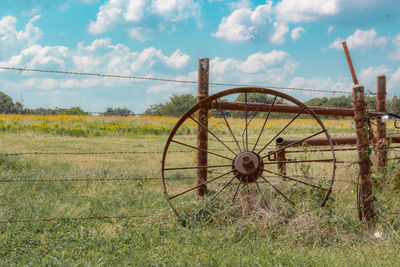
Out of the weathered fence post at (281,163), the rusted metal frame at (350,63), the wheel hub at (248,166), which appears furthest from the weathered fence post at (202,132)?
the rusted metal frame at (350,63)

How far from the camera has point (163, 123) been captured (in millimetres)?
17219

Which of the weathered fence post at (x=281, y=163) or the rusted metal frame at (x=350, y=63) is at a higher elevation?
the rusted metal frame at (x=350, y=63)

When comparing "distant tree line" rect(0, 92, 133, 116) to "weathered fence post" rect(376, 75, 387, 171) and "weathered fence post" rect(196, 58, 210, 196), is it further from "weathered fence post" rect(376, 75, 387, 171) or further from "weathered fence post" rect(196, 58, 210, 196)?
"weathered fence post" rect(376, 75, 387, 171)

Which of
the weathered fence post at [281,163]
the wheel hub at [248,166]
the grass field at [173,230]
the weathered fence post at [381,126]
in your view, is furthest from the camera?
the weathered fence post at [381,126]

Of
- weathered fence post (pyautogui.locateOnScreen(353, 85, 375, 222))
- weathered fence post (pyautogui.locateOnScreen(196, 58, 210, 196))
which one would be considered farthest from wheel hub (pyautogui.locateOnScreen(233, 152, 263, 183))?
weathered fence post (pyautogui.locateOnScreen(353, 85, 375, 222))

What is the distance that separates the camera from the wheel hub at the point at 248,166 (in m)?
4.47

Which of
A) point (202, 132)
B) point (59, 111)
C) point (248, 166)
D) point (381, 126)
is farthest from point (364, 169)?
point (59, 111)

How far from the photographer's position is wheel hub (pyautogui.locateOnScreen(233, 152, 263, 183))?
176 inches

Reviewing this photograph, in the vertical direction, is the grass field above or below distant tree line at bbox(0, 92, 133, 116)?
below

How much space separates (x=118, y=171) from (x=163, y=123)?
997cm

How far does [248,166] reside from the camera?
4.49 meters

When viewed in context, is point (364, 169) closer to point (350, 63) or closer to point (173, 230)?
point (350, 63)

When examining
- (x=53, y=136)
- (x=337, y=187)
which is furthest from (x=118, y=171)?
(x=53, y=136)

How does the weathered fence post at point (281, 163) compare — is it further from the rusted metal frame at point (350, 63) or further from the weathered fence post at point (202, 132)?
the rusted metal frame at point (350, 63)
